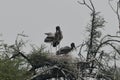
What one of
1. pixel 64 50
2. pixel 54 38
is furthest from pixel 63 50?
pixel 54 38

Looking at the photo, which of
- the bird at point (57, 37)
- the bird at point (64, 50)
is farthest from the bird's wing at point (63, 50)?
the bird at point (57, 37)

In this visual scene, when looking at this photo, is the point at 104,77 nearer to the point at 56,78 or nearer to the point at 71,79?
the point at 71,79

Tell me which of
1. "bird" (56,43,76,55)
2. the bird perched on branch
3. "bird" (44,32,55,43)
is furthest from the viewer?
the bird perched on branch

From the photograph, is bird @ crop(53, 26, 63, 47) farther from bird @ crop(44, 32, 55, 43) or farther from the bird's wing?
the bird's wing

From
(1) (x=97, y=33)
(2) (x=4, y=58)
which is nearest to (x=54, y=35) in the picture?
(1) (x=97, y=33)

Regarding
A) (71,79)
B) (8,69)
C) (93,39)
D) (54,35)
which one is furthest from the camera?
(54,35)

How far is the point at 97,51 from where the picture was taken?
1622 centimetres

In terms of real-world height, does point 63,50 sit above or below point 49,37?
below

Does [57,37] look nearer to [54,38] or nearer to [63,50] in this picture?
[54,38]

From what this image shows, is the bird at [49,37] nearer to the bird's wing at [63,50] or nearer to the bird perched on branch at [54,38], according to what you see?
the bird perched on branch at [54,38]

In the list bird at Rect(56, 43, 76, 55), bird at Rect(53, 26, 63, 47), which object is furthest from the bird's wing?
bird at Rect(53, 26, 63, 47)

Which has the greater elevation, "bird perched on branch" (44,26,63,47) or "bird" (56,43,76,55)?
"bird perched on branch" (44,26,63,47)

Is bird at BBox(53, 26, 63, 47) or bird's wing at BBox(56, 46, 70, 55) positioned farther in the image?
bird at BBox(53, 26, 63, 47)

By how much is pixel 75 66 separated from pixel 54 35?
397 cm
